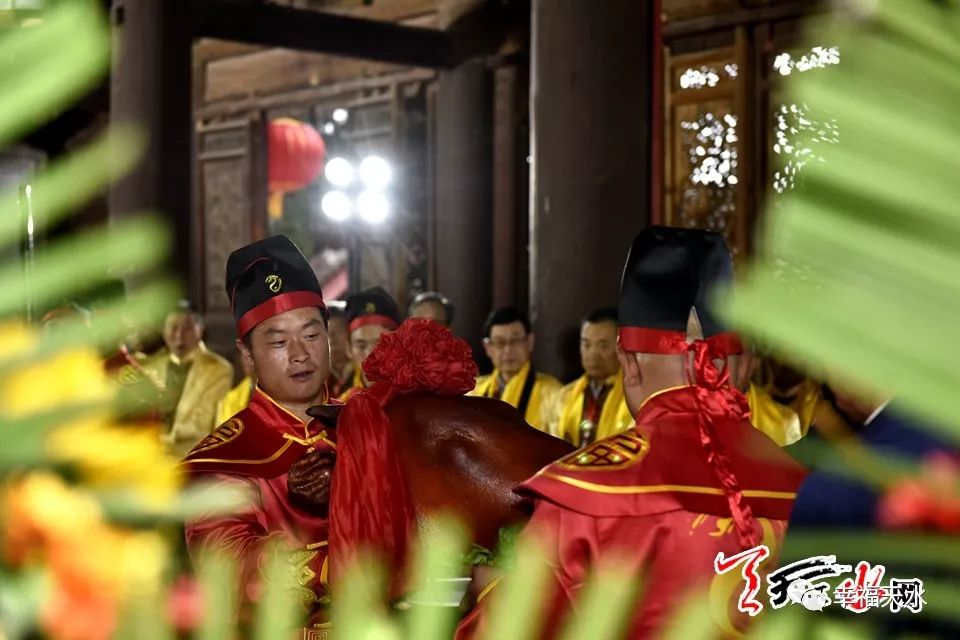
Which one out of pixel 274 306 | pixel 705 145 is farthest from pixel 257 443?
pixel 705 145

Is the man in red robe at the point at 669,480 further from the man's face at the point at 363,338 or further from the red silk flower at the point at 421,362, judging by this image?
the man's face at the point at 363,338

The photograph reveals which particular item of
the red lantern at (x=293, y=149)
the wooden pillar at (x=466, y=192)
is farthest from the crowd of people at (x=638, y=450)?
the red lantern at (x=293, y=149)

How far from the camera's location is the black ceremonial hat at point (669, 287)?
2.28 metres

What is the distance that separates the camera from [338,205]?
11914 mm

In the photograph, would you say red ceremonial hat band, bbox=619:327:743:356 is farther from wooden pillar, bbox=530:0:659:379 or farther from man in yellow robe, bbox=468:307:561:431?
man in yellow robe, bbox=468:307:561:431

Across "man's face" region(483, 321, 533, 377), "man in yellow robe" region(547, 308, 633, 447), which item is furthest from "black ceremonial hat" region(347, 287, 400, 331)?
"man in yellow robe" region(547, 308, 633, 447)

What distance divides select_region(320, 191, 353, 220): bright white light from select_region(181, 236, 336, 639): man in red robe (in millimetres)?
8458

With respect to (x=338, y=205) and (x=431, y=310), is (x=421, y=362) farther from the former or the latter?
(x=338, y=205)

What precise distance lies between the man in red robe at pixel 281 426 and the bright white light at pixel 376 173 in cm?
805

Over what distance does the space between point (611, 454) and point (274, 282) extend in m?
1.24

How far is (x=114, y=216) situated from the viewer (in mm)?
9094

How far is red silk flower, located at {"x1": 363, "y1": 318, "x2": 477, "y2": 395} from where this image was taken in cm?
261

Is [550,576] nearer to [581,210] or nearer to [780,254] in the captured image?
[780,254]

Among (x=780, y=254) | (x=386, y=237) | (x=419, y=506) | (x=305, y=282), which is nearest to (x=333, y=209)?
(x=386, y=237)
